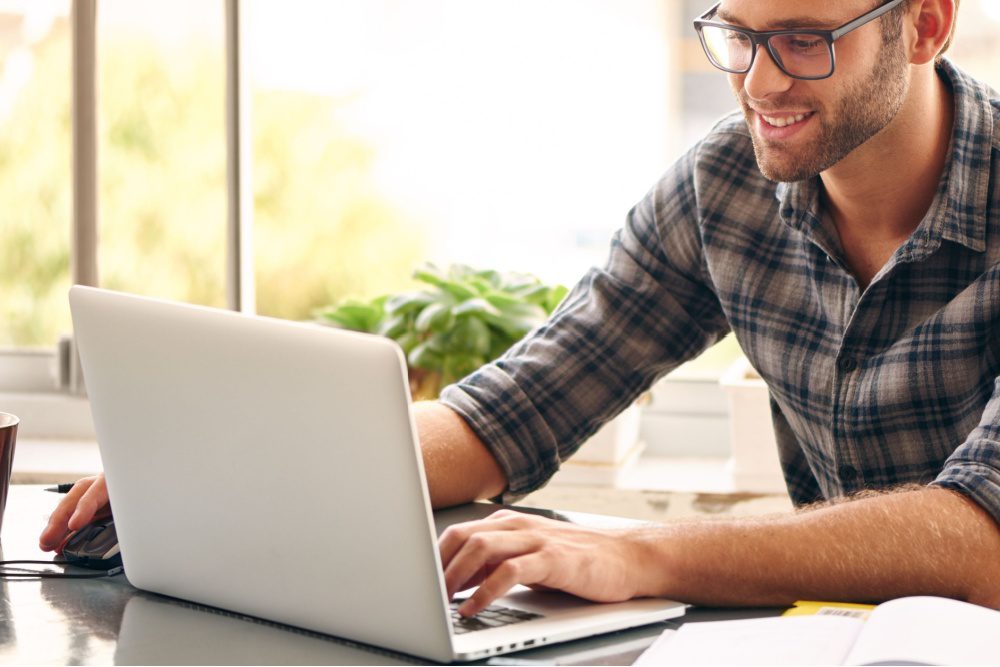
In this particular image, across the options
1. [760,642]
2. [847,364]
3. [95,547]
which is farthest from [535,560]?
[847,364]

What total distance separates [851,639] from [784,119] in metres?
0.72

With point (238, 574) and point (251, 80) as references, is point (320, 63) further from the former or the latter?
point (238, 574)

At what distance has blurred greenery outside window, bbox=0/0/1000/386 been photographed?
2652 mm

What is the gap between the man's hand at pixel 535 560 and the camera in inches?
38.2

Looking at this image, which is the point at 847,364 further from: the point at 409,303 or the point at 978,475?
the point at 409,303

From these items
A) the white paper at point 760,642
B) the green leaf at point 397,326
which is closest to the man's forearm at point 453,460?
the white paper at point 760,642

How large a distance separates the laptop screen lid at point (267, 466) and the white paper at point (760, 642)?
17 centimetres

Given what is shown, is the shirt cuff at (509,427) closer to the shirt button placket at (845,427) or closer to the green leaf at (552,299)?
the shirt button placket at (845,427)

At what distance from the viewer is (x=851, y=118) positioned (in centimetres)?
145

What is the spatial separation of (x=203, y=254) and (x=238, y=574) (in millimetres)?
1866

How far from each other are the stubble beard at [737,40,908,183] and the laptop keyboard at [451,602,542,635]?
70 centimetres

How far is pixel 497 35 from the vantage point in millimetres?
2650

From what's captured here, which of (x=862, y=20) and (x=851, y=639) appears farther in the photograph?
(x=862, y=20)

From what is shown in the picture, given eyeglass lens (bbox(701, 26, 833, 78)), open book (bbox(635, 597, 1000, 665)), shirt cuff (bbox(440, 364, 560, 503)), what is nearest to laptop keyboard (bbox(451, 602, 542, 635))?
open book (bbox(635, 597, 1000, 665))
